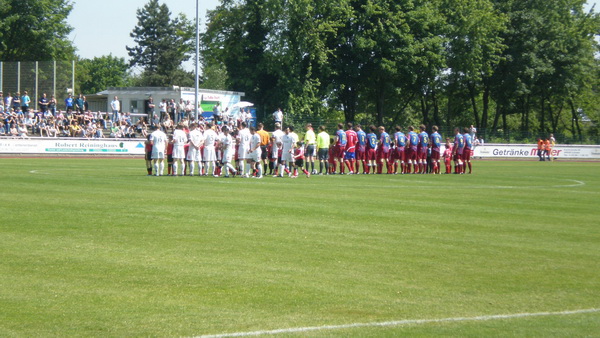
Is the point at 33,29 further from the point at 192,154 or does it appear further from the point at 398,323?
the point at 398,323

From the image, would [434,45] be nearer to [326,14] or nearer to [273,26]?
[326,14]

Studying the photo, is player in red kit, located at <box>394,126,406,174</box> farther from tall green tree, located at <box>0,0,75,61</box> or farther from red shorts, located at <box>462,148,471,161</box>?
tall green tree, located at <box>0,0,75,61</box>

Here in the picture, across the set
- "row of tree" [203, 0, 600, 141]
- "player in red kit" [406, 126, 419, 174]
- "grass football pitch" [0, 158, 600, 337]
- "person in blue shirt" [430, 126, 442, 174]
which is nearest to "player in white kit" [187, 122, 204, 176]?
"grass football pitch" [0, 158, 600, 337]

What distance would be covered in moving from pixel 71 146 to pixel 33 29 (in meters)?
30.2

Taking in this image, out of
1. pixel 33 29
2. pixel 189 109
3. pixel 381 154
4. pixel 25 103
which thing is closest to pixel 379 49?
pixel 189 109

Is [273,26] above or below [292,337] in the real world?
above

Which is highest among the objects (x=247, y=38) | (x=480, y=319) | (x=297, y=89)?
(x=247, y=38)

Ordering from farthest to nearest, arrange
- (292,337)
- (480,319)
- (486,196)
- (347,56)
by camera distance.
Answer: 1. (347,56)
2. (486,196)
3. (480,319)
4. (292,337)


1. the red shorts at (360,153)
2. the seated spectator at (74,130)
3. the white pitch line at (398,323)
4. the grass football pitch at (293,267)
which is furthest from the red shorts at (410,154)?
the white pitch line at (398,323)

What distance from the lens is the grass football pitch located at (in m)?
6.81

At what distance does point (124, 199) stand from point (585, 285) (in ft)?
35.8

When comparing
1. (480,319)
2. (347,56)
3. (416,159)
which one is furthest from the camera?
(347,56)

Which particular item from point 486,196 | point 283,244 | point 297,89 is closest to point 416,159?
point 486,196

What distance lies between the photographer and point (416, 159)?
3359cm
